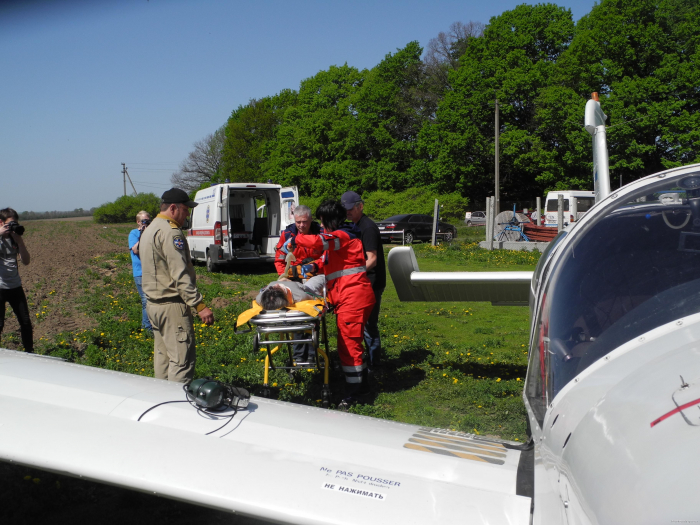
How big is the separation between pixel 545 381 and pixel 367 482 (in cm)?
85

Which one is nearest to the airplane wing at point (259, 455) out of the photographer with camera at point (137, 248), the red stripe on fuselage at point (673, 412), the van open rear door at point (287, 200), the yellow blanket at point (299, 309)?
the red stripe on fuselage at point (673, 412)

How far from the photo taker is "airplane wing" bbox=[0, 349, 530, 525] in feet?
6.34

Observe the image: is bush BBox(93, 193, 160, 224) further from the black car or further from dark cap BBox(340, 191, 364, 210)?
dark cap BBox(340, 191, 364, 210)

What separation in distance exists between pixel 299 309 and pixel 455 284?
153 centimetres

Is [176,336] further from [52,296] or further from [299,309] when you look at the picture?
[52,296]

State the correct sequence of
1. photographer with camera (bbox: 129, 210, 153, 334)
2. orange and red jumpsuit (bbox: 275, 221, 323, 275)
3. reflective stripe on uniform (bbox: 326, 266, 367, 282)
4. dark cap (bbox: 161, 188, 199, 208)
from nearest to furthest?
dark cap (bbox: 161, 188, 199, 208)
orange and red jumpsuit (bbox: 275, 221, 323, 275)
reflective stripe on uniform (bbox: 326, 266, 367, 282)
photographer with camera (bbox: 129, 210, 153, 334)

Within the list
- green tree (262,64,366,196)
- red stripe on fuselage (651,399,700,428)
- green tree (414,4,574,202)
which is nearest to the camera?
red stripe on fuselage (651,399,700,428)

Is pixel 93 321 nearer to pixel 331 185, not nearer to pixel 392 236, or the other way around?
pixel 392 236

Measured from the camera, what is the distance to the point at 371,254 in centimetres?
530

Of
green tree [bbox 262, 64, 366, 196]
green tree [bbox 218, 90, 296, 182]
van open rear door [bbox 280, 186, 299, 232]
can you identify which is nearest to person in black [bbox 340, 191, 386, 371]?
van open rear door [bbox 280, 186, 299, 232]

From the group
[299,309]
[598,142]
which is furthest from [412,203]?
[299,309]

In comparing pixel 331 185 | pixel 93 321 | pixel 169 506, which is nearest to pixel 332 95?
pixel 331 185

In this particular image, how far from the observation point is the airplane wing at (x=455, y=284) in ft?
15.4

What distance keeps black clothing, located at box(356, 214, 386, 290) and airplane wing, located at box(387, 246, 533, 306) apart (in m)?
0.40
